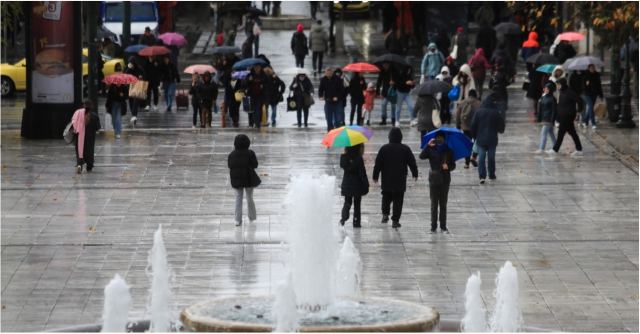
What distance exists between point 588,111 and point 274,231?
14051 millimetres

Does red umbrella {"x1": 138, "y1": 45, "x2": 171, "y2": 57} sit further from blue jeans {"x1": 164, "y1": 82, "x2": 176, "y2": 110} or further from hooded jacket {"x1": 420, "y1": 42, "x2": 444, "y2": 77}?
hooded jacket {"x1": 420, "y1": 42, "x2": 444, "y2": 77}

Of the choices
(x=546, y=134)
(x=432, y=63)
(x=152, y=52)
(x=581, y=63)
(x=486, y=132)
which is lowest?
(x=546, y=134)

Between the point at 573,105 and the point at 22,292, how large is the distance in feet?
46.9

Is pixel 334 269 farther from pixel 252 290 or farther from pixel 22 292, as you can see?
pixel 22 292

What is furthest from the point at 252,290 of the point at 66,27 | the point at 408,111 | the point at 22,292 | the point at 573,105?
the point at 408,111

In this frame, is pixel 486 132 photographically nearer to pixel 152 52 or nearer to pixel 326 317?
pixel 326 317

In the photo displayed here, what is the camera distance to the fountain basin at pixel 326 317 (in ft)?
43.2

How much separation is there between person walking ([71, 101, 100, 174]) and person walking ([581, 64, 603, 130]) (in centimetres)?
1131

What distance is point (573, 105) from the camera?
96.2 feet

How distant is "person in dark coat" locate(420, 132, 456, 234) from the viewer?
2142 centimetres

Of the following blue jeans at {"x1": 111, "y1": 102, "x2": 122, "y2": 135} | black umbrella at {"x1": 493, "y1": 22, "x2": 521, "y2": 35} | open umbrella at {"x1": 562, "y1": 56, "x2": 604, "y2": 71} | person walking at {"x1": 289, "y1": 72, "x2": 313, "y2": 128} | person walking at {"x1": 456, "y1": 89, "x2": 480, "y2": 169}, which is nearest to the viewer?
person walking at {"x1": 456, "y1": 89, "x2": 480, "y2": 169}

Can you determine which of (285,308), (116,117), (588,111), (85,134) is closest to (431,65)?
(588,111)

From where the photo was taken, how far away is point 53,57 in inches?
1282

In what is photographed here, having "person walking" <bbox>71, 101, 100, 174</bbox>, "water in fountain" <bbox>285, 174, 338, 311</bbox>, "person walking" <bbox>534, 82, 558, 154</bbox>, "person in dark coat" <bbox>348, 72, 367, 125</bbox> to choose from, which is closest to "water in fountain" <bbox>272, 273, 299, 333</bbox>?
"water in fountain" <bbox>285, 174, 338, 311</bbox>
